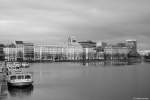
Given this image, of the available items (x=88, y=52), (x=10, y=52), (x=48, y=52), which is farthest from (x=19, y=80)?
(x=88, y=52)

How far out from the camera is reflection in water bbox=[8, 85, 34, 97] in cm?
2232

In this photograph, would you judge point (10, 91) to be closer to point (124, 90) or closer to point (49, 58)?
point (124, 90)

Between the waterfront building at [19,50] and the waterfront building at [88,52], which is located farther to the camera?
the waterfront building at [88,52]

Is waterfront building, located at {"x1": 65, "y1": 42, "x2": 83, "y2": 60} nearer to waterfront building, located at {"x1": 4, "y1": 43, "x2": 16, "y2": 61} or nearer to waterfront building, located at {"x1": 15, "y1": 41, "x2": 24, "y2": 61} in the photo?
waterfront building, located at {"x1": 15, "y1": 41, "x2": 24, "y2": 61}

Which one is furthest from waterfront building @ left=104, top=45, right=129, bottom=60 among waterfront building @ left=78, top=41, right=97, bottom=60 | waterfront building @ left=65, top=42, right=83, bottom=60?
waterfront building @ left=65, top=42, right=83, bottom=60

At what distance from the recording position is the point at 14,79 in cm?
2478

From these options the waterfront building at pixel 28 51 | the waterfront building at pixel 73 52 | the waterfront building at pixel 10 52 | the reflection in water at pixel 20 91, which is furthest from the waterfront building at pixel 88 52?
the reflection in water at pixel 20 91

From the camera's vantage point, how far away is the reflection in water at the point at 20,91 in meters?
22.3

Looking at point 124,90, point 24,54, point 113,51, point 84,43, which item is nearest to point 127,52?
point 113,51

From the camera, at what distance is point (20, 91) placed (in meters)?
23.5

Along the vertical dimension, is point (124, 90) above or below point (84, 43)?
below

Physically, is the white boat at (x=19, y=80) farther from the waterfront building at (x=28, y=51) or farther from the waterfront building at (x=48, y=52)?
the waterfront building at (x=48, y=52)

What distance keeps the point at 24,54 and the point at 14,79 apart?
90.5 meters

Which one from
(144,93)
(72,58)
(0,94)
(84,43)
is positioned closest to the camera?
(0,94)
